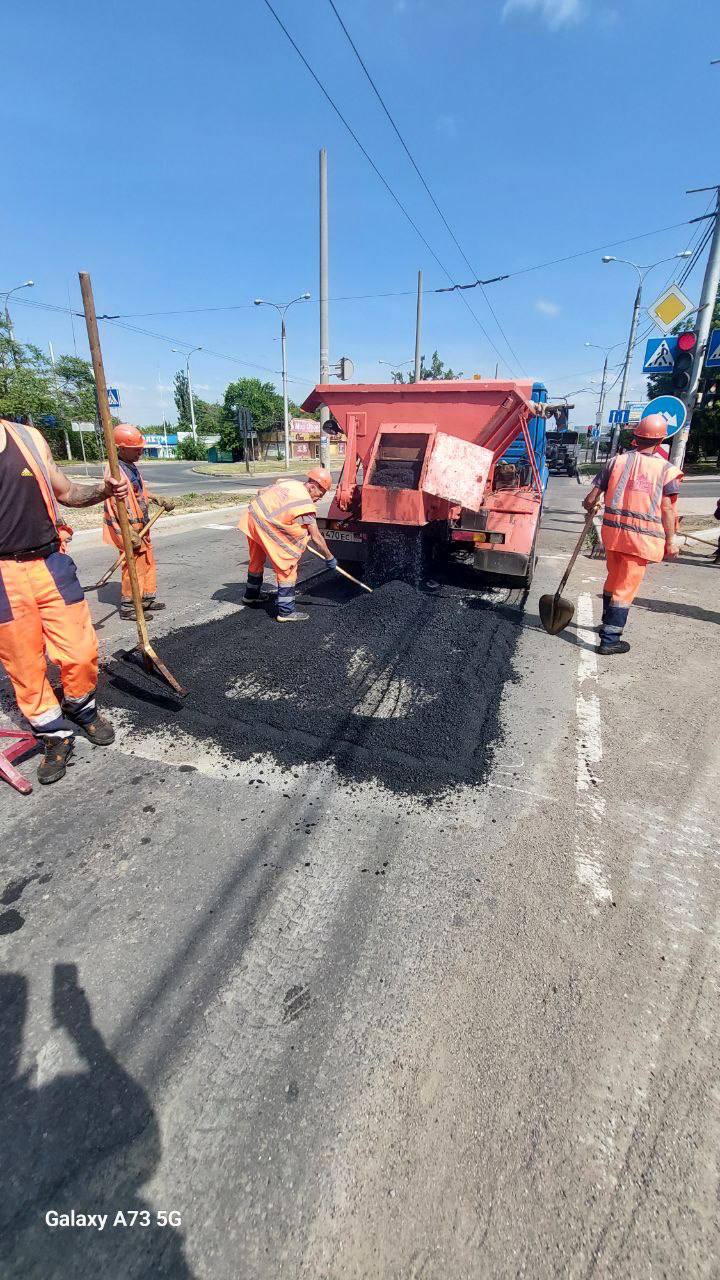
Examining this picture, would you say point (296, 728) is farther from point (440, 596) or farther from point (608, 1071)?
point (440, 596)

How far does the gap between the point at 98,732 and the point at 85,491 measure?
1.32m

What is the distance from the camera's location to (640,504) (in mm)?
4266

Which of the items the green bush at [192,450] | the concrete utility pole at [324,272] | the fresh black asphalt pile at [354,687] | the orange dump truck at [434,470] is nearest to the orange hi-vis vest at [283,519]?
the fresh black asphalt pile at [354,687]

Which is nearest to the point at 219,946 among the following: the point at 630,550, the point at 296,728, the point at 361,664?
the point at 296,728

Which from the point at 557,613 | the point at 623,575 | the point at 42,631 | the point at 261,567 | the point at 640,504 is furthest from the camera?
the point at 261,567

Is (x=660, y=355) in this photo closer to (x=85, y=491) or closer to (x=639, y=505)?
(x=639, y=505)

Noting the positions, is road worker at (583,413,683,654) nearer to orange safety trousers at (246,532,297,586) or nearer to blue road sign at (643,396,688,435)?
orange safety trousers at (246,532,297,586)

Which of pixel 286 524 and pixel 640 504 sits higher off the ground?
pixel 640 504

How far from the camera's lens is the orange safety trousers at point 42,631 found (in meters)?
2.60

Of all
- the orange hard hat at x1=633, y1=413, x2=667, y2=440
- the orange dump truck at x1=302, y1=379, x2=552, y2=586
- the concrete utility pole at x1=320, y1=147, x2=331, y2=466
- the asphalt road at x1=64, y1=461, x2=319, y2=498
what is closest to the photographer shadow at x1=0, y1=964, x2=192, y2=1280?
the orange dump truck at x1=302, y1=379, x2=552, y2=586

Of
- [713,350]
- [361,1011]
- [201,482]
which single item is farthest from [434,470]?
[201,482]

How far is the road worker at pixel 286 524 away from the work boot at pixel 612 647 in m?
2.53

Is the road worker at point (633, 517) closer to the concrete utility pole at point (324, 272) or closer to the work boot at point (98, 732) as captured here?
the work boot at point (98, 732)

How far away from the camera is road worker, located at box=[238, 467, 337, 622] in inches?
195
